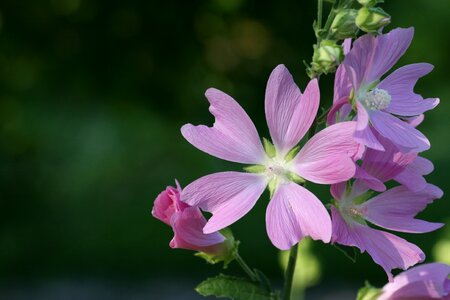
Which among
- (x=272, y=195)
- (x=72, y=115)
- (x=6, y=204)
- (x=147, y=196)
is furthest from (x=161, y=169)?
(x=272, y=195)

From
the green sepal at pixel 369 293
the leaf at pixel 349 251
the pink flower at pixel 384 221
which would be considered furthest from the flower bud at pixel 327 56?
the green sepal at pixel 369 293

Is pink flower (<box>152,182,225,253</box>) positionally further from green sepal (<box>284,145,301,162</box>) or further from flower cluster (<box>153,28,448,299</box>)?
green sepal (<box>284,145,301,162</box>)

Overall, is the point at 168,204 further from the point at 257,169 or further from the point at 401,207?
the point at 401,207

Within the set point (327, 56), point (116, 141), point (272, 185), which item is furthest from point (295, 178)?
point (116, 141)

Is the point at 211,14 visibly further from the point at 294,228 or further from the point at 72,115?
the point at 294,228

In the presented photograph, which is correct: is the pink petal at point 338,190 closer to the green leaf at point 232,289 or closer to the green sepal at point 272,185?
the green sepal at point 272,185

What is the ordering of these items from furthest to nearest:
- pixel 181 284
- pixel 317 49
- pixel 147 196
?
pixel 147 196, pixel 181 284, pixel 317 49

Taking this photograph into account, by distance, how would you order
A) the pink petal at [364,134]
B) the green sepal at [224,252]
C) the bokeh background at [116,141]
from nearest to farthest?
1. the pink petal at [364,134]
2. the green sepal at [224,252]
3. the bokeh background at [116,141]

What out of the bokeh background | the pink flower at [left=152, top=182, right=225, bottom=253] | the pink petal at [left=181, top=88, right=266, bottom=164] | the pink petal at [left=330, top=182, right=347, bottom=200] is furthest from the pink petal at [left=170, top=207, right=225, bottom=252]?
the bokeh background
